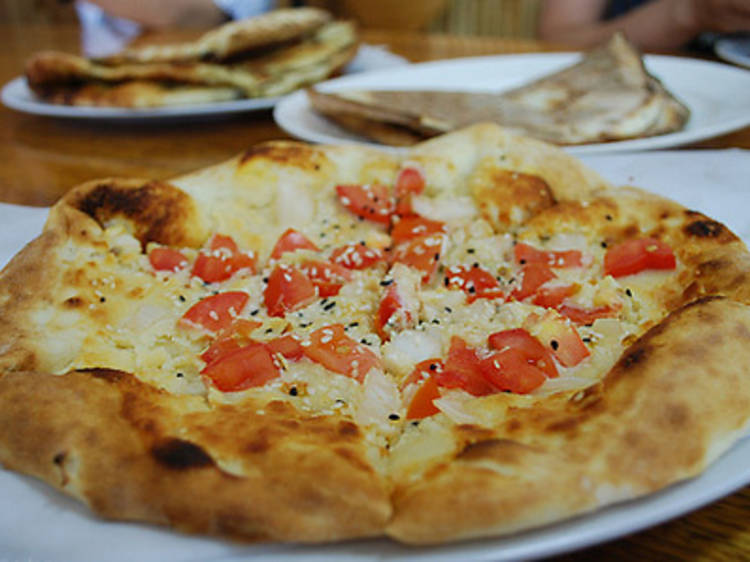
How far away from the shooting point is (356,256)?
2705 mm

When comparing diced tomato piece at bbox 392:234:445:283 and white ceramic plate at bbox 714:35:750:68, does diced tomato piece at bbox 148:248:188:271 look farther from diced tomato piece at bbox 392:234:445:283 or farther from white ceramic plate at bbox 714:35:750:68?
white ceramic plate at bbox 714:35:750:68

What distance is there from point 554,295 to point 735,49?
4.20m

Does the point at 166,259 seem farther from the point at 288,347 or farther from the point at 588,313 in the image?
the point at 588,313

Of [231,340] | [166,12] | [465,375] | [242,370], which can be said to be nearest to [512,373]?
[465,375]

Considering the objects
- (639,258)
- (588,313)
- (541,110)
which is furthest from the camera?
(541,110)

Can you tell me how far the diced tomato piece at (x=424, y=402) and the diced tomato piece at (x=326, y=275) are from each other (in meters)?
0.69

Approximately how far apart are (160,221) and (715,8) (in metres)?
4.83

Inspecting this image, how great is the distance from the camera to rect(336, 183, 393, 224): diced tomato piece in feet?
9.64

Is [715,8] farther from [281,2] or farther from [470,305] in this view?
[281,2]

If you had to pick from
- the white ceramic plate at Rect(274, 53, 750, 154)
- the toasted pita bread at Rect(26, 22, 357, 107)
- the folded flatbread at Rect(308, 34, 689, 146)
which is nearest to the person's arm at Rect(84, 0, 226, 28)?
the toasted pita bread at Rect(26, 22, 357, 107)

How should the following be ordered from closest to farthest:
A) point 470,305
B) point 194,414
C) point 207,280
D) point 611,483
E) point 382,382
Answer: point 611,483 < point 194,414 < point 382,382 < point 470,305 < point 207,280

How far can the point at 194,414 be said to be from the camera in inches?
70.7

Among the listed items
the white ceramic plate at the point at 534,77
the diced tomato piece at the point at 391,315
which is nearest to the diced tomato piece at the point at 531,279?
the diced tomato piece at the point at 391,315

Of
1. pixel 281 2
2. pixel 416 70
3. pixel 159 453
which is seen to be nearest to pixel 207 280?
pixel 159 453
